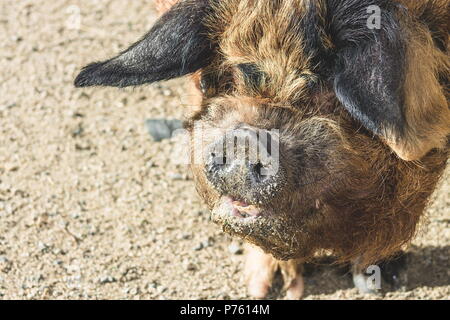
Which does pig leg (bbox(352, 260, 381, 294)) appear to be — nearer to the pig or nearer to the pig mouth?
the pig

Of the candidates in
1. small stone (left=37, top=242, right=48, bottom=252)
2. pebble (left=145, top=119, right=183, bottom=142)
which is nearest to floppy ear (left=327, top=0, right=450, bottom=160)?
small stone (left=37, top=242, right=48, bottom=252)

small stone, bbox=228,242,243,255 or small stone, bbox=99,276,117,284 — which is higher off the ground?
small stone, bbox=228,242,243,255

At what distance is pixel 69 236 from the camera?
199 inches

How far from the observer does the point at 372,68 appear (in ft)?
11.0

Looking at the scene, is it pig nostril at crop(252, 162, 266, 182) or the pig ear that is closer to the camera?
pig nostril at crop(252, 162, 266, 182)

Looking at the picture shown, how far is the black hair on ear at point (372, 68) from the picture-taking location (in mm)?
3320

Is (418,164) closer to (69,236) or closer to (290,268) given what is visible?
(290,268)

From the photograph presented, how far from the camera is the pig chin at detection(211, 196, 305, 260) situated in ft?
11.7

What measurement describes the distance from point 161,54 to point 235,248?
1.77m

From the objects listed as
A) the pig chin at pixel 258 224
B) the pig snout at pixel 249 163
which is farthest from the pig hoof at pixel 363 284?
the pig snout at pixel 249 163

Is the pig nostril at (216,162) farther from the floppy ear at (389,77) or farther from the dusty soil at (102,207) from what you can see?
the dusty soil at (102,207)

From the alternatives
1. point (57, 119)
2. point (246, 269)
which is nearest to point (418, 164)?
point (246, 269)

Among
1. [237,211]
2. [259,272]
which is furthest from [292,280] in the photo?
[237,211]
